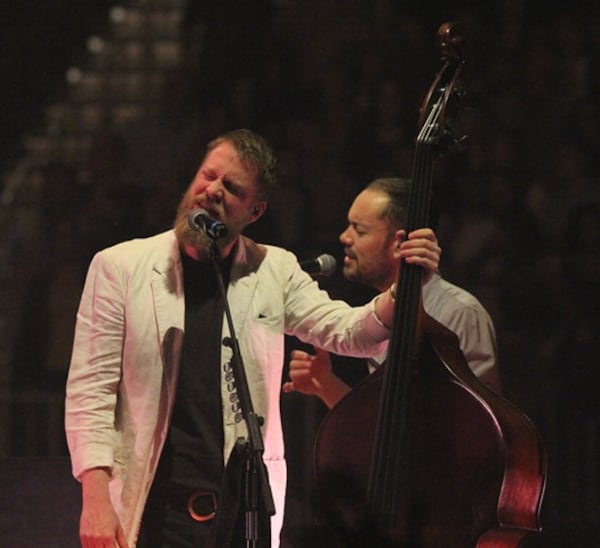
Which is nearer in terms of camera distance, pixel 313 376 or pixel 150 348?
pixel 150 348

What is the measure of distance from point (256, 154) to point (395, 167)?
9.03 ft

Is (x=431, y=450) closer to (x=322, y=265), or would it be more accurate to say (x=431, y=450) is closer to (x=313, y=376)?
(x=322, y=265)

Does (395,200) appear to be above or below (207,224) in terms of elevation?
below

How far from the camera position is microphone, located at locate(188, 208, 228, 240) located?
292 centimetres

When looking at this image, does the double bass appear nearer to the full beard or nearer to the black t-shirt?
the black t-shirt

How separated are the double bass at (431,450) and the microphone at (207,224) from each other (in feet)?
1.47

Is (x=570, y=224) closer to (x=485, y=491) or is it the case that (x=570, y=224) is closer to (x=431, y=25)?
(x=431, y=25)

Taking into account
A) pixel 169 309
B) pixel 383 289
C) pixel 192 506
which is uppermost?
pixel 169 309

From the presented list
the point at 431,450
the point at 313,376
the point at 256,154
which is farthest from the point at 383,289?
the point at 431,450

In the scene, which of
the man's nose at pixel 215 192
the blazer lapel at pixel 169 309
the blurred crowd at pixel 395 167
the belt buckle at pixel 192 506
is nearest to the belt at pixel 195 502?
the belt buckle at pixel 192 506

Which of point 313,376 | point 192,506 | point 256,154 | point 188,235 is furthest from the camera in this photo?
point 313,376

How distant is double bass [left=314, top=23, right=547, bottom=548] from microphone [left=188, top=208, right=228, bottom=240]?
0.45 metres

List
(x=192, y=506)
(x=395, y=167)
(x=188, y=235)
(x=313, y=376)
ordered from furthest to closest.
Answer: (x=395, y=167), (x=313, y=376), (x=188, y=235), (x=192, y=506)

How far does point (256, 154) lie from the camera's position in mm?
3398
